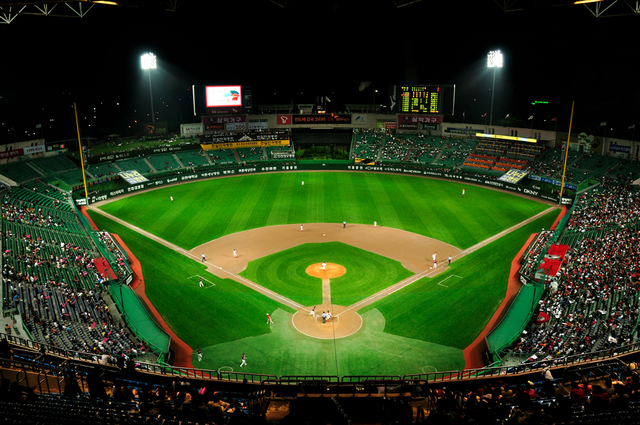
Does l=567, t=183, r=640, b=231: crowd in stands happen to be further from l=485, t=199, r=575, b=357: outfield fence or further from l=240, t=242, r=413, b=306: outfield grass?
l=240, t=242, r=413, b=306: outfield grass

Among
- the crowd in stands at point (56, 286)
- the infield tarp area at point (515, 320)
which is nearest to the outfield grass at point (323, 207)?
the crowd in stands at point (56, 286)

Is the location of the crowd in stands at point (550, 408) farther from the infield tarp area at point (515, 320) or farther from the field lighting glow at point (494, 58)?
the field lighting glow at point (494, 58)

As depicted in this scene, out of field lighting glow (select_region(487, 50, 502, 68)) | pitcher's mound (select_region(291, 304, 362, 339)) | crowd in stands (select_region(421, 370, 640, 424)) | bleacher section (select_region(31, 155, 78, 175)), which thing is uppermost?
field lighting glow (select_region(487, 50, 502, 68))

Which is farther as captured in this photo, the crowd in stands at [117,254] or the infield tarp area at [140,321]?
the crowd in stands at [117,254]

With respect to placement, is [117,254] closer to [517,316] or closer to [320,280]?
[320,280]

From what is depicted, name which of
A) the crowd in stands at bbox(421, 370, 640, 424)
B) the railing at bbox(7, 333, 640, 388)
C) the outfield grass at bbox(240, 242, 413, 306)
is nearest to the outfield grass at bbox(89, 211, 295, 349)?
the outfield grass at bbox(240, 242, 413, 306)
